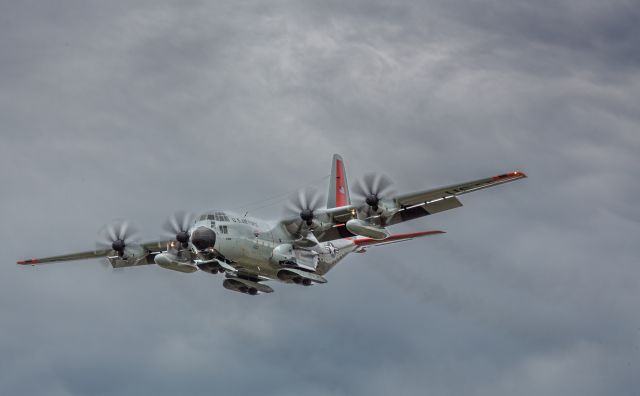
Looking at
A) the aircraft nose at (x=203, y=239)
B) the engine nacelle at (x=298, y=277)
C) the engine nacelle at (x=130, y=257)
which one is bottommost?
the engine nacelle at (x=298, y=277)

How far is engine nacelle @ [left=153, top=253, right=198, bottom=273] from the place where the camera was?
57625 mm

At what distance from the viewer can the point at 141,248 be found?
206ft

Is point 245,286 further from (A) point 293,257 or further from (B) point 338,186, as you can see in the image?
(B) point 338,186

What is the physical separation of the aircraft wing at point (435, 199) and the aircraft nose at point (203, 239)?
9751mm

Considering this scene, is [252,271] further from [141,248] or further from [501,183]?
[501,183]

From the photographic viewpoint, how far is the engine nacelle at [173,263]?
189 feet

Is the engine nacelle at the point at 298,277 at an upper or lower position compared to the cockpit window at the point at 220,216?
lower

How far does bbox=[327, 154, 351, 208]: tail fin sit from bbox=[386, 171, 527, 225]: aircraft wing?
6747 millimetres

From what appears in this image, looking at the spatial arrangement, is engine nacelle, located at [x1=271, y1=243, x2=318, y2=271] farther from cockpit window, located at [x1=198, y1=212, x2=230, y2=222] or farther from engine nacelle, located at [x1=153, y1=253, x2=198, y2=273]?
engine nacelle, located at [x1=153, y1=253, x2=198, y2=273]

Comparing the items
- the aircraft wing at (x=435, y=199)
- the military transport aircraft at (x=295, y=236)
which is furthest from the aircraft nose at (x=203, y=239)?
the aircraft wing at (x=435, y=199)

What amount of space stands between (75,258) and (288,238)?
16.3m

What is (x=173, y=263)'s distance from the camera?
5769cm

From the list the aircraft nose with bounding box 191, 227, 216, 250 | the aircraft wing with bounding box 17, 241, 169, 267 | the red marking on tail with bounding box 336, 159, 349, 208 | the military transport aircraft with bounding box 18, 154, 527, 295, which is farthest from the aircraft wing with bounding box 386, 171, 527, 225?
the aircraft wing with bounding box 17, 241, 169, 267

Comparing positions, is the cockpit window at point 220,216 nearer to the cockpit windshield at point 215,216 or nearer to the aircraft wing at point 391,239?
the cockpit windshield at point 215,216
